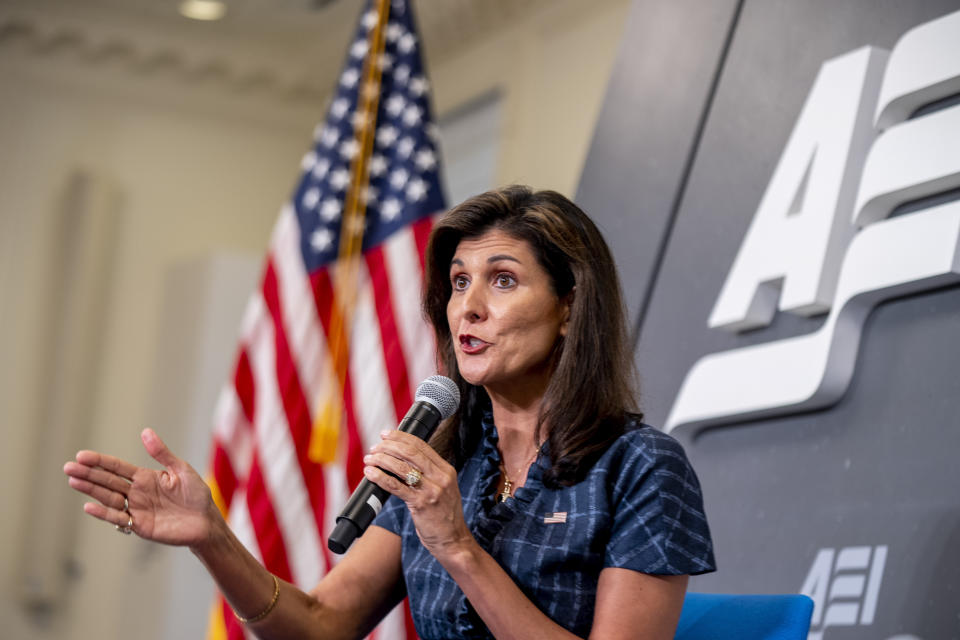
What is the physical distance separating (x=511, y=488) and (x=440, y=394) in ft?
0.69

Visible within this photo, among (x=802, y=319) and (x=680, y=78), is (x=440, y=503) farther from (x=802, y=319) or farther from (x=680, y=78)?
(x=680, y=78)

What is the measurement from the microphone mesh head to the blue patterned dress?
0.16 m

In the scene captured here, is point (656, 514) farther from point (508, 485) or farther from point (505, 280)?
point (505, 280)

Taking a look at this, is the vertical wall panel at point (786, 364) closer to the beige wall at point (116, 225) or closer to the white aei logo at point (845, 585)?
the white aei logo at point (845, 585)

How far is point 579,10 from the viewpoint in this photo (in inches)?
190

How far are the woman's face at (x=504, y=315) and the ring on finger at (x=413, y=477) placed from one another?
28 cm

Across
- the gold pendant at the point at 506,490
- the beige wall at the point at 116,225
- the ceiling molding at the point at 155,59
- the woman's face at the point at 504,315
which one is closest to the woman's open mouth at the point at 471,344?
the woman's face at the point at 504,315

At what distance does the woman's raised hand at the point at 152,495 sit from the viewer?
59.0 inches

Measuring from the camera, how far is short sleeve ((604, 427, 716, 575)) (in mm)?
1420

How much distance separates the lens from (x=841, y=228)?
2.10 meters

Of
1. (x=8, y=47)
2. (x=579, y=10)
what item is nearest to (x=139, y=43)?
(x=8, y=47)

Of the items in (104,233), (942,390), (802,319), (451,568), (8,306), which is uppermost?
(104,233)

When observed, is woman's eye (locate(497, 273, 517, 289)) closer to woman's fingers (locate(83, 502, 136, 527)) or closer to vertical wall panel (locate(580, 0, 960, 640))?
woman's fingers (locate(83, 502, 136, 527))

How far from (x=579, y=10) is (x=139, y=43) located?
2.52m
